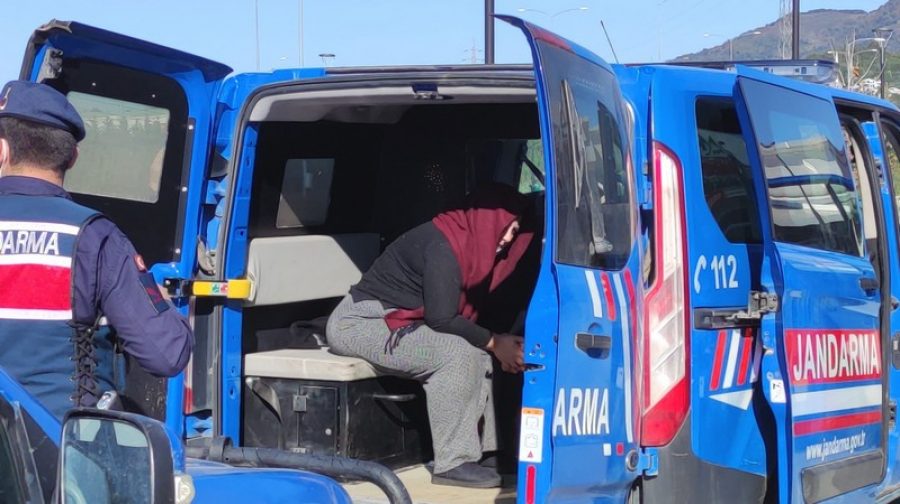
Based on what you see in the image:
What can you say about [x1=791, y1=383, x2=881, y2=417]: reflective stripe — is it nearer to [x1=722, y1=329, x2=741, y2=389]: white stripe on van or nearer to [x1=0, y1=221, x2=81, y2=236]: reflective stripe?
[x1=722, y1=329, x2=741, y2=389]: white stripe on van

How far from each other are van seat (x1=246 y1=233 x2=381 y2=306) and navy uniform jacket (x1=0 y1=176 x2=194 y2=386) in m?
1.89

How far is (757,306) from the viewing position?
4.48 metres

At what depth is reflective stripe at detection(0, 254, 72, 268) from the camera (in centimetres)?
301

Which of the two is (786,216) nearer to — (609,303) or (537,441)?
(609,303)

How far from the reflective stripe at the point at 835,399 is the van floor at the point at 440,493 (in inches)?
43.7

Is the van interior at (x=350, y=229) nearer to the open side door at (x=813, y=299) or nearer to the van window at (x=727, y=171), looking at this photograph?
the van window at (x=727, y=171)

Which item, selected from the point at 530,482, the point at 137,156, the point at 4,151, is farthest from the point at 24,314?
the point at 137,156

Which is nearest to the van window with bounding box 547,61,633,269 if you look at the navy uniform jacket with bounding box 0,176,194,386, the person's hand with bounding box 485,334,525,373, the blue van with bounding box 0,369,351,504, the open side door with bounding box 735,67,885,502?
the open side door with bounding box 735,67,885,502

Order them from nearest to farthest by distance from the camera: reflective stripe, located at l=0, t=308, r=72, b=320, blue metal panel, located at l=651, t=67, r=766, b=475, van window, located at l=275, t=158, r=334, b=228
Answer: reflective stripe, located at l=0, t=308, r=72, b=320
blue metal panel, located at l=651, t=67, r=766, b=475
van window, located at l=275, t=158, r=334, b=228

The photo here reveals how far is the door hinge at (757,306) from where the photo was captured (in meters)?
4.45

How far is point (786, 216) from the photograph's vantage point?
4.64 meters

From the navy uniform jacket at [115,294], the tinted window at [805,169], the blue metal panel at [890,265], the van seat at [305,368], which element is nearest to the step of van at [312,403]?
the van seat at [305,368]

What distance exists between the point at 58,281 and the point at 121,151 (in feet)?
5.07

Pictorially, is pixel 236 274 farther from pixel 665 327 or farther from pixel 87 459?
pixel 87 459
